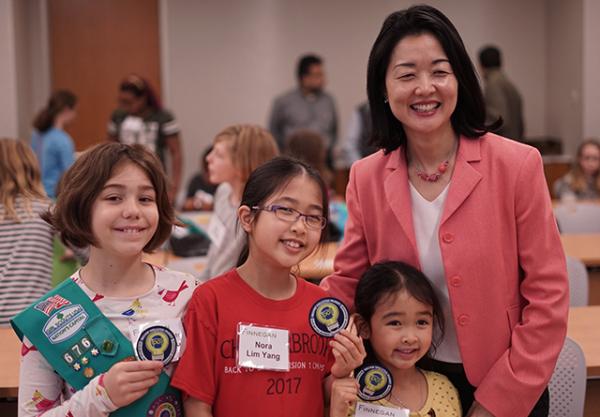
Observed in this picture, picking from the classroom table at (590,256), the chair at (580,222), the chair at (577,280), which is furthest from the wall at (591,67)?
the chair at (577,280)

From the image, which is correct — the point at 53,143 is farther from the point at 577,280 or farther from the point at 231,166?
the point at 577,280

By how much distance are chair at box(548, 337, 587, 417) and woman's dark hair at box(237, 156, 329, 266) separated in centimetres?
91

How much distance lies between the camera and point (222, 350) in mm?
2016

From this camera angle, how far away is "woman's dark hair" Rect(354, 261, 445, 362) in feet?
6.93

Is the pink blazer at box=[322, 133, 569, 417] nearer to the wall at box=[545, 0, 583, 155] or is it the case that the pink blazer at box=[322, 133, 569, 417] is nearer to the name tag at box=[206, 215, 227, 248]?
the name tag at box=[206, 215, 227, 248]

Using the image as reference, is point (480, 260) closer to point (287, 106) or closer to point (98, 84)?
point (287, 106)

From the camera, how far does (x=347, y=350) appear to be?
1975mm

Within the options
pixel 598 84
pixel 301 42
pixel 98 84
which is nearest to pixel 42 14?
pixel 98 84

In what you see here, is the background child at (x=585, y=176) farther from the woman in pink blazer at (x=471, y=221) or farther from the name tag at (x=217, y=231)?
the woman in pink blazer at (x=471, y=221)

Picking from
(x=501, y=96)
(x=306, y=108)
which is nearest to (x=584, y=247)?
(x=501, y=96)

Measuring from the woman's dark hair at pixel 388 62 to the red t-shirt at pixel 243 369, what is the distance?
20.7 inches

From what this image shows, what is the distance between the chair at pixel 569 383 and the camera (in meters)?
2.54

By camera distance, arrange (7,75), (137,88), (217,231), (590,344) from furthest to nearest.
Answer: (7,75), (137,88), (217,231), (590,344)

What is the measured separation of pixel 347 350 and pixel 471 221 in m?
0.43
